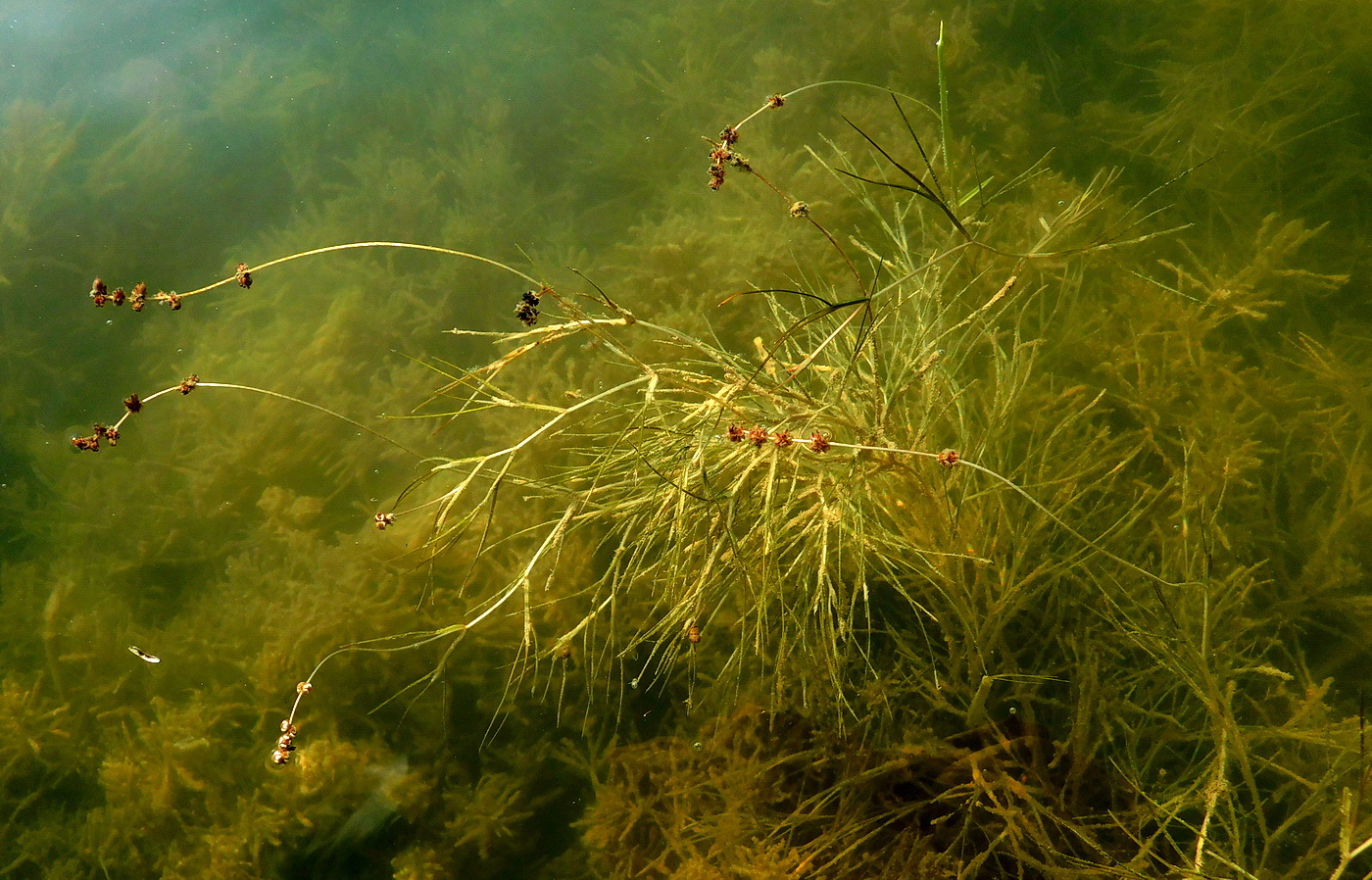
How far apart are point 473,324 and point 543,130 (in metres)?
0.95

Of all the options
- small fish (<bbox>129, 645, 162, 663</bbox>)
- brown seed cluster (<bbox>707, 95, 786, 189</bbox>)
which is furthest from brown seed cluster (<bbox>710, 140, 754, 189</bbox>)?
small fish (<bbox>129, 645, 162, 663</bbox>)

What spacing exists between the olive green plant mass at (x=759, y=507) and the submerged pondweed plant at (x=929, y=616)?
2 cm

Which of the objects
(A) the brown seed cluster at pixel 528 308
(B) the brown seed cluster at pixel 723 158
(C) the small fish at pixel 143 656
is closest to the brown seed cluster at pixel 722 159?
(B) the brown seed cluster at pixel 723 158

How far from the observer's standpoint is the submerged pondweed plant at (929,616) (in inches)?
69.2

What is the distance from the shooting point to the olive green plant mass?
1.92 metres

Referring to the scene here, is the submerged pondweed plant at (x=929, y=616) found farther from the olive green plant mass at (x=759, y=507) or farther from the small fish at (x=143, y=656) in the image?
the small fish at (x=143, y=656)

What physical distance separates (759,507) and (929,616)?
621 mm

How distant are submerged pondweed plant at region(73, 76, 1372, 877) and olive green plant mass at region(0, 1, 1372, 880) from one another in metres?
0.02

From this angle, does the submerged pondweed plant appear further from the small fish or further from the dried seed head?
the small fish

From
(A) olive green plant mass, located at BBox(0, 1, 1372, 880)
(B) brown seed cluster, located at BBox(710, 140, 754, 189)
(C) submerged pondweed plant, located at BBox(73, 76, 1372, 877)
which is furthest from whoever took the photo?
(A) olive green plant mass, located at BBox(0, 1, 1372, 880)

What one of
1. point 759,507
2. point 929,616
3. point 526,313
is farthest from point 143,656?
point 929,616

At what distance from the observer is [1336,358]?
252cm

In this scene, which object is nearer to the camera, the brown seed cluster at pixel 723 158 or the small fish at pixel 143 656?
the brown seed cluster at pixel 723 158

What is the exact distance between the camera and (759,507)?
196cm
